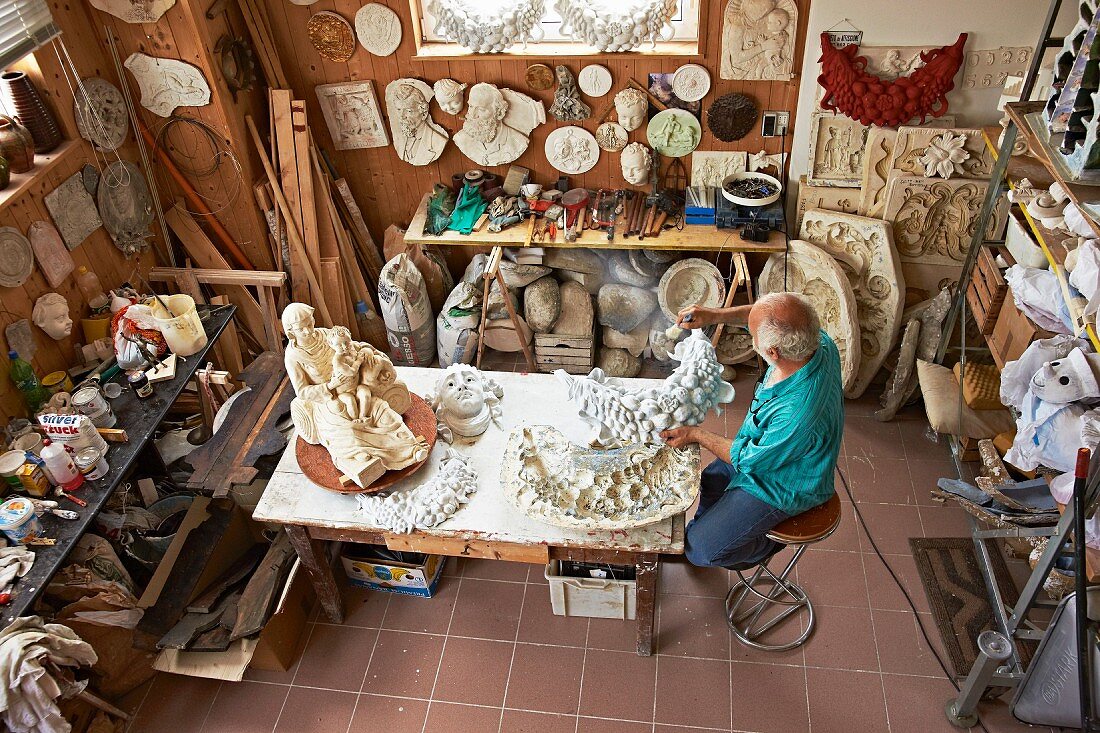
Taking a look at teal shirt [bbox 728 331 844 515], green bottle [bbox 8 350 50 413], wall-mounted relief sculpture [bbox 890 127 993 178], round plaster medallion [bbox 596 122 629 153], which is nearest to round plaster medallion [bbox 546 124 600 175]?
round plaster medallion [bbox 596 122 629 153]

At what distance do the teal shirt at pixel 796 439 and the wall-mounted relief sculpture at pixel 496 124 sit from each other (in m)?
3.10

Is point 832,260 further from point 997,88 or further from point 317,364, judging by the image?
point 317,364

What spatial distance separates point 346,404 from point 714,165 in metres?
3.38

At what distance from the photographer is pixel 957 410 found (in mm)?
4969

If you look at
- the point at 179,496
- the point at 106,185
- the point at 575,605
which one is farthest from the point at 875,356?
the point at 106,185

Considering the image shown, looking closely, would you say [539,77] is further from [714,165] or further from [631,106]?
[714,165]

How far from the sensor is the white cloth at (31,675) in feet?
10.7

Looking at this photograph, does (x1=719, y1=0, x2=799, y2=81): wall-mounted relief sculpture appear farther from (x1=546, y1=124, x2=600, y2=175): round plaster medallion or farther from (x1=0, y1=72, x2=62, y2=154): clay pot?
(x1=0, y1=72, x2=62, y2=154): clay pot

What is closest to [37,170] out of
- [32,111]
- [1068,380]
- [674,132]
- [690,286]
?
[32,111]

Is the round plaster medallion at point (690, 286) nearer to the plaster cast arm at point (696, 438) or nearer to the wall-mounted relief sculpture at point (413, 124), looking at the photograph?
the wall-mounted relief sculpture at point (413, 124)

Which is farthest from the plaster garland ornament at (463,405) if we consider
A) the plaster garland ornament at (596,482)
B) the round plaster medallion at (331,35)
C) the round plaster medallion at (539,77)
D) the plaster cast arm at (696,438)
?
the round plaster medallion at (331,35)

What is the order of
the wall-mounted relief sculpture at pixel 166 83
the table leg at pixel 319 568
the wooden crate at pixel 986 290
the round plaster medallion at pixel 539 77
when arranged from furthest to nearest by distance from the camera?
the round plaster medallion at pixel 539 77, the wall-mounted relief sculpture at pixel 166 83, the wooden crate at pixel 986 290, the table leg at pixel 319 568

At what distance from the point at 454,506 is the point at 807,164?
11.4 ft

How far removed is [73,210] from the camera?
4.77 metres
